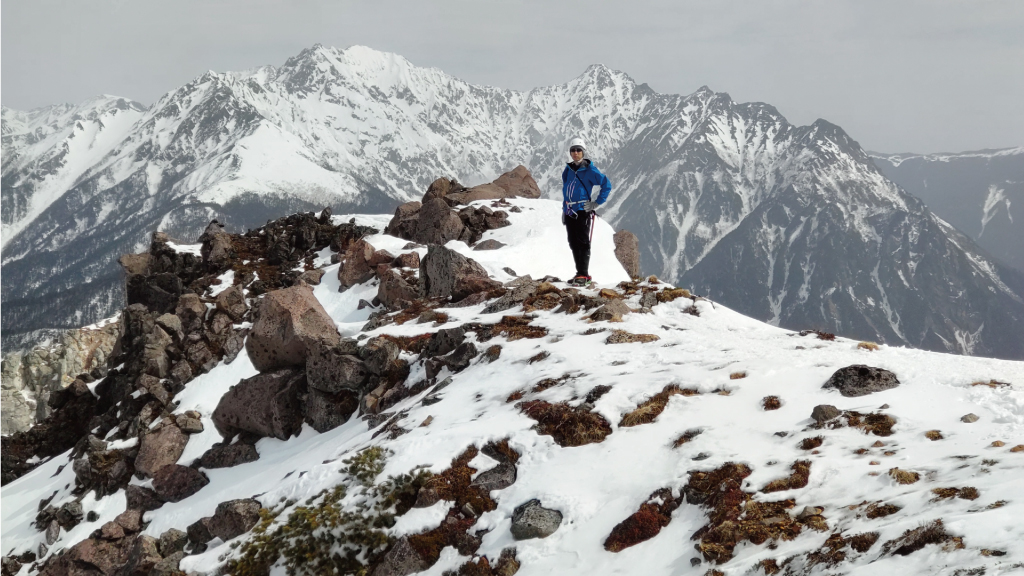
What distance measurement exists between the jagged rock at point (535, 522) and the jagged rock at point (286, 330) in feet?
39.8

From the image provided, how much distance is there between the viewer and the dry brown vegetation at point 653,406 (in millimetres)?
12570

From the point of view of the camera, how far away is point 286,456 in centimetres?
1859

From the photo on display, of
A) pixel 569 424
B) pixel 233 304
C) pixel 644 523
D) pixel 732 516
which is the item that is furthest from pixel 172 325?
pixel 732 516

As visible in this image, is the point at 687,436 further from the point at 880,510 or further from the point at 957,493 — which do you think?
the point at 957,493

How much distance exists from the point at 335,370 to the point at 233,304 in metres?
23.2

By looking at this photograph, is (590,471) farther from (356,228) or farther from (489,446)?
(356,228)

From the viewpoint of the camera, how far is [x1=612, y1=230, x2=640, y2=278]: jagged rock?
46688 millimetres

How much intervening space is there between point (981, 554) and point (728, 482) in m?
3.70

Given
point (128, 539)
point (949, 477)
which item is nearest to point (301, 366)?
point (128, 539)

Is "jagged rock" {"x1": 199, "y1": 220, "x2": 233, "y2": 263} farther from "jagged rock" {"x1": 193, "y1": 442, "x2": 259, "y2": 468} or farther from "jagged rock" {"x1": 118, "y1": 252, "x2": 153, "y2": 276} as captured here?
"jagged rock" {"x1": 193, "y1": 442, "x2": 259, "y2": 468}

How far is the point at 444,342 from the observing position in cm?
1978

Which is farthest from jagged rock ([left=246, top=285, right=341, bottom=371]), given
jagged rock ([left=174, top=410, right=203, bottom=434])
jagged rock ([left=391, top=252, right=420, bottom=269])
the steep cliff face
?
the steep cliff face

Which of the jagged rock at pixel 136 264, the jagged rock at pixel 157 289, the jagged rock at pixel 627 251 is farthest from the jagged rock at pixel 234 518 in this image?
the jagged rock at pixel 136 264

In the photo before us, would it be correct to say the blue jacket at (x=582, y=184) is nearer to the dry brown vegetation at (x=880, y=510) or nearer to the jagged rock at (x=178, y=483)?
the jagged rock at (x=178, y=483)
